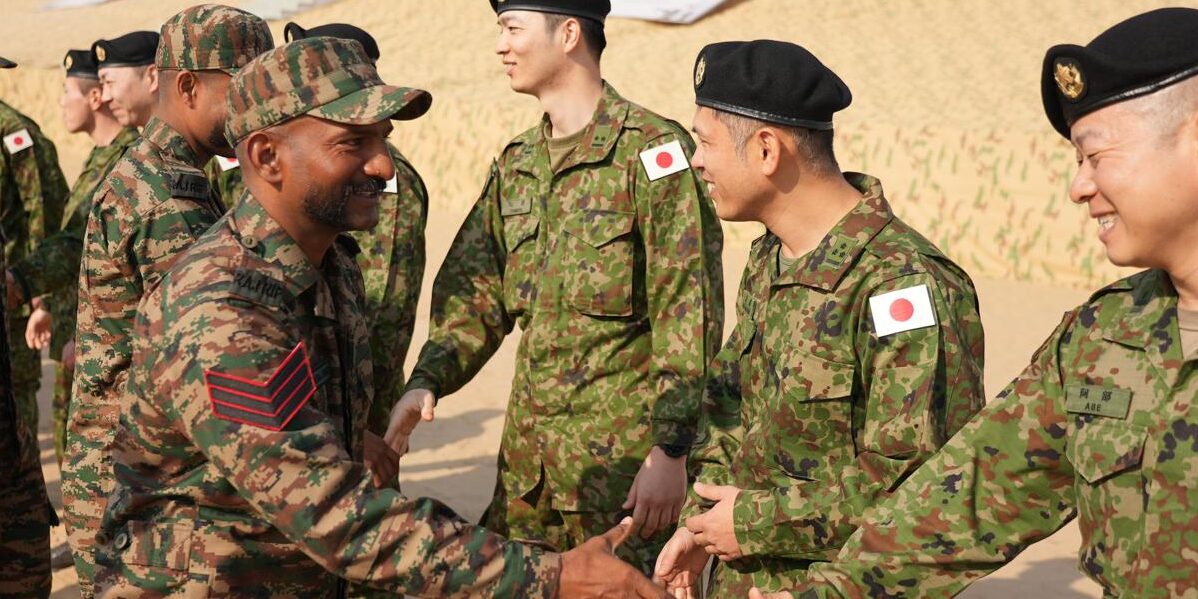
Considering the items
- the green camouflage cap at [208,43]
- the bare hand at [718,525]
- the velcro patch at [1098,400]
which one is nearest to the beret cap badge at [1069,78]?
the velcro patch at [1098,400]

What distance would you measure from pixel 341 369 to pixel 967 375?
1609 mm

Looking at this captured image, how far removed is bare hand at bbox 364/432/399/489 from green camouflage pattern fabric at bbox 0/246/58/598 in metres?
1.54

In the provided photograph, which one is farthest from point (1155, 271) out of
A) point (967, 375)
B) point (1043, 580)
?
point (1043, 580)

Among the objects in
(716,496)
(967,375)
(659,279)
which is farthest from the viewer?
(659,279)

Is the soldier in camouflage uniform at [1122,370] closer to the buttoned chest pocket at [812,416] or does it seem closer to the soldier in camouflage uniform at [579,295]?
the buttoned chest pocket at [812,416]

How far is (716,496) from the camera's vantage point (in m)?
3.59

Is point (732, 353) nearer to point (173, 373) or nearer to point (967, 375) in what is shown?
point (967, 375)

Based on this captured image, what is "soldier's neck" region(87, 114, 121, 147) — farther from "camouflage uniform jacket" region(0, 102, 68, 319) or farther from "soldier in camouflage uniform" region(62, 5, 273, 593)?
"soldier in camouflage uniform" region(62, 5, 273, 593)

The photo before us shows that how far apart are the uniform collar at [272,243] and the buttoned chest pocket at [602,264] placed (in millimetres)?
1613

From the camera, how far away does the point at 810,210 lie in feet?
A: 11.9

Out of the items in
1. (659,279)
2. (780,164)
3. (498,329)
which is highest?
(780,164)

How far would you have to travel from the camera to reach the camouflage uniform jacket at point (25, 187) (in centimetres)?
797

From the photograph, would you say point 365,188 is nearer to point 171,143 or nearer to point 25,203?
point 171,143

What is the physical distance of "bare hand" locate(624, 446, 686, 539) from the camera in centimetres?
444
